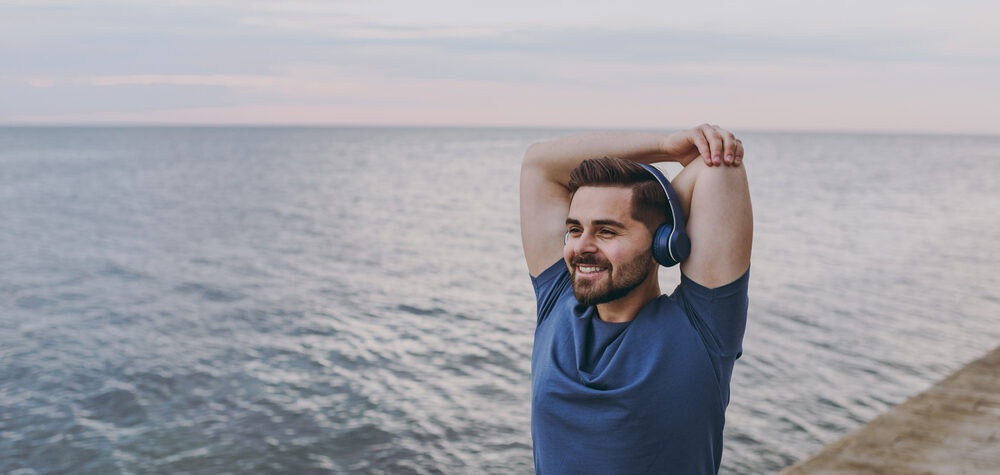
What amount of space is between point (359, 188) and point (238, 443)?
43.2m

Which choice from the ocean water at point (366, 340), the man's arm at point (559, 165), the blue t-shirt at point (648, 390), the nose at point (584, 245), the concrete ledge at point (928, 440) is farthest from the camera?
the ocean water at point (366, 340)

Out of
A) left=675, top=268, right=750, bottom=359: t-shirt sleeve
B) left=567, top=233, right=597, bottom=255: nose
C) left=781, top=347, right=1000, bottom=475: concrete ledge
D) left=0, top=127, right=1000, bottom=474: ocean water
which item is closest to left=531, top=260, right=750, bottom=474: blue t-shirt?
left=675, top=268, right=750, bottom=359: t-shirt sleeve

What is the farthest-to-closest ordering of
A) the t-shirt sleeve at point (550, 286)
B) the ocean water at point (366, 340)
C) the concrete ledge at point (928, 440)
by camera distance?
the ocean water at point (366, 340)
the concrete ledge at point (928, 440)
the t-shirt sleeve at point (550, 286)

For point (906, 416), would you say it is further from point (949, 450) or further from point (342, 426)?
point (342, 426)

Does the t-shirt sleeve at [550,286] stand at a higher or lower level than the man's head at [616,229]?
lower

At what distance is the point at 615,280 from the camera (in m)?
2.07

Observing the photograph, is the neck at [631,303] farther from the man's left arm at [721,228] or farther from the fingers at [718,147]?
the fingers at [718,147]

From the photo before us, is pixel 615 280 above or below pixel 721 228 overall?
below

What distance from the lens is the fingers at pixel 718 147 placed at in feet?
6.68

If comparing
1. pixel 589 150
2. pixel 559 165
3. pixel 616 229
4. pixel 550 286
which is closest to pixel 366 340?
pixel 550 286

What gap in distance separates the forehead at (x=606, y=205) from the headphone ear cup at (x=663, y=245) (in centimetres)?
8

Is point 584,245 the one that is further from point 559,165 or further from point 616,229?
point 559,165

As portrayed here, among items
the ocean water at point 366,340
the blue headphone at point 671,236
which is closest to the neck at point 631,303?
the blue headphone at point 671,236

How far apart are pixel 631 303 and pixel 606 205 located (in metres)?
0.30
